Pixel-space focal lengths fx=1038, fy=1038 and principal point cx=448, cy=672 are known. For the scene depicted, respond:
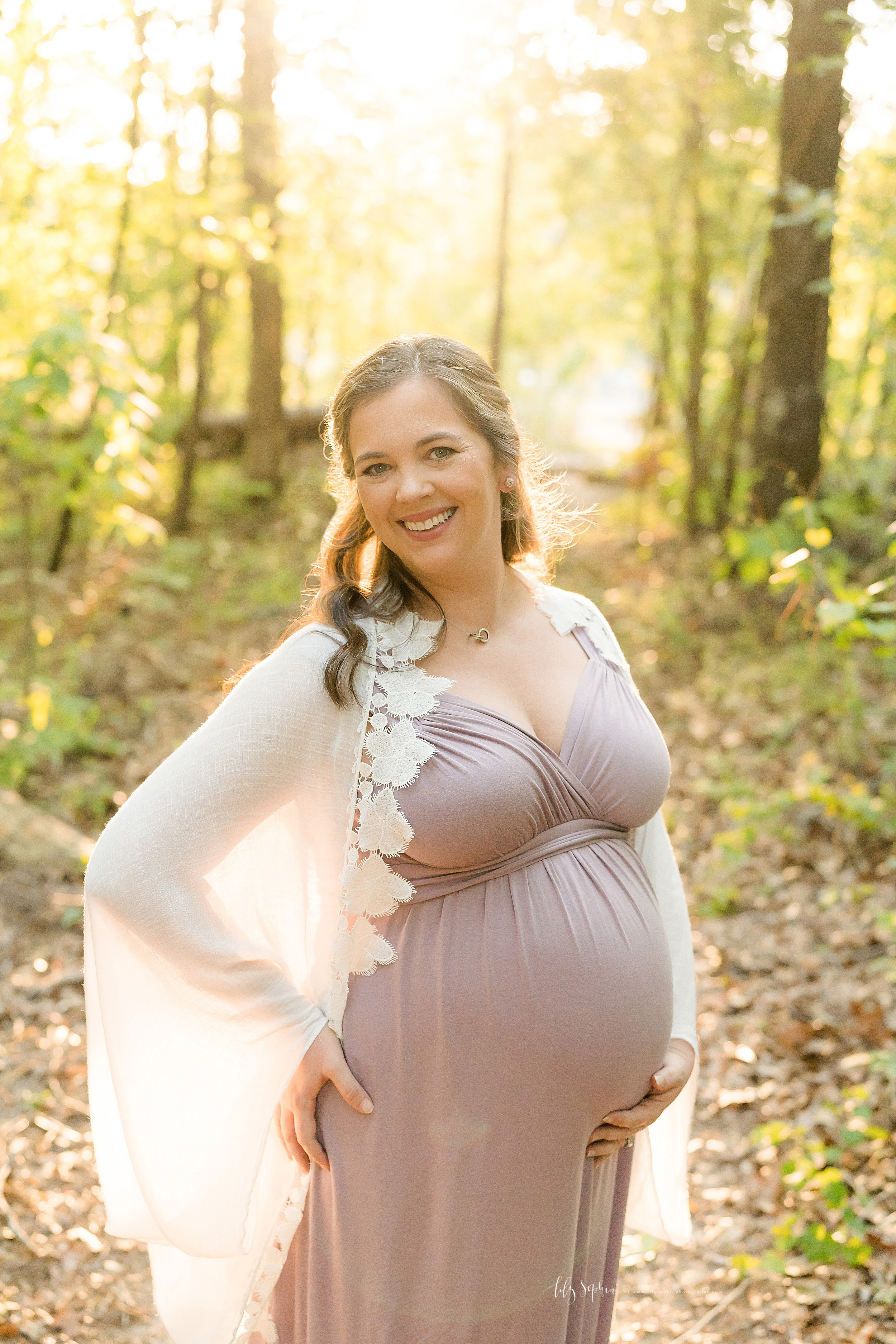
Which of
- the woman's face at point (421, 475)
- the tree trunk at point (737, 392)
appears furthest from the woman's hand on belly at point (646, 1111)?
the tree trunk at point (737, 392)

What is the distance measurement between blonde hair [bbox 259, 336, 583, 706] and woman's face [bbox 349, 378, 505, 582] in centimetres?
3

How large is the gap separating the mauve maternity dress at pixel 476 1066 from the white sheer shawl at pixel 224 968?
0.11 metres

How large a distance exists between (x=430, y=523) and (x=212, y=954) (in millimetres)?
887

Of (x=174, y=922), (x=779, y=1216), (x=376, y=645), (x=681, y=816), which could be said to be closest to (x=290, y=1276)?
A: (x=174, y=922)

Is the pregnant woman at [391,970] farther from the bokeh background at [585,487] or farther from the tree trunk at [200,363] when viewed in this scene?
the tree trunk at [200,363]

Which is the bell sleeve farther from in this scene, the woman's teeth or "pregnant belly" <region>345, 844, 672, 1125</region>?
the woman's teeth

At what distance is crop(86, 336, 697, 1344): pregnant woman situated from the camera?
1.80 metres

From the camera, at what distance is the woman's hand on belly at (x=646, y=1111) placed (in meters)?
1.94

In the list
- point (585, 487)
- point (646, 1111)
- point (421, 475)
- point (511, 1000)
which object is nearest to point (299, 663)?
point (421, 475)

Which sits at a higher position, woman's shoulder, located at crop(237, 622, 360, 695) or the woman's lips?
the woman's lips

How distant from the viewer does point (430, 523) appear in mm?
2010

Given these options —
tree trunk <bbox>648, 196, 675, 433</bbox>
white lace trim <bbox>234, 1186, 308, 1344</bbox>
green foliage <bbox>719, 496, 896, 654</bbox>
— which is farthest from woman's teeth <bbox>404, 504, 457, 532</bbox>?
tree trunk <bbox>648, 196, 675, 433</bbox>

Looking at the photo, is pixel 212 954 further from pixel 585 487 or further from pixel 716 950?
pixel 585 487

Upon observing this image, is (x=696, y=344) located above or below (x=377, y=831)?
above
